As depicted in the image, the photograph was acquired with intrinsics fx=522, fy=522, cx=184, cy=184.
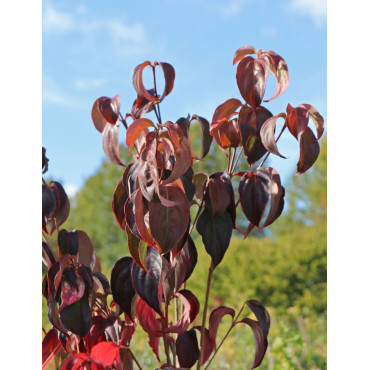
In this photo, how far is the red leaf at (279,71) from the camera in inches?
54.1

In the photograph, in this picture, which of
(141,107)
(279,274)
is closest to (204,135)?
(141,107)

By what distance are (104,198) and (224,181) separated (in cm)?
1450

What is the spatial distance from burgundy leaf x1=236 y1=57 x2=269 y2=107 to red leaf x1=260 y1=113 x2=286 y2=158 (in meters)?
0.10

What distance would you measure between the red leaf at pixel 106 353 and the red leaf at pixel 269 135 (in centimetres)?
61

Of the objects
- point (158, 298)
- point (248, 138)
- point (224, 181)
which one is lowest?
point (158, 298)

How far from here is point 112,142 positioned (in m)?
1.46

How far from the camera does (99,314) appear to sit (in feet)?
5.04

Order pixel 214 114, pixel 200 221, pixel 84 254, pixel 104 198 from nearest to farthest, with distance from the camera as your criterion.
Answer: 1. pixel 200 221
2. pixel 214 114
3. pixel 84 254
4. pixel 104 198
